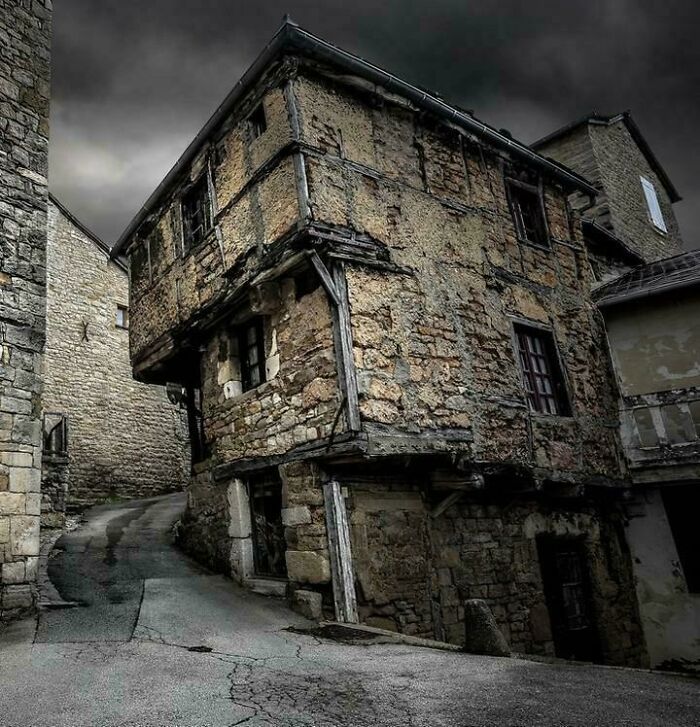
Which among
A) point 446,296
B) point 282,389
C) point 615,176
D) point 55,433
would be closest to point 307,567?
point 282,389

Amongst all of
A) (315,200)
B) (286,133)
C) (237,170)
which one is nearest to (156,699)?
(315,200)

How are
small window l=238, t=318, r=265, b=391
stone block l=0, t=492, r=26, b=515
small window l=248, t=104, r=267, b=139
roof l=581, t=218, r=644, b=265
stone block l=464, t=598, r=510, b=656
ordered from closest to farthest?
stone block l=464, t=598, r=510, b=656 < stone block l=0, t=492, r=26, b=515 < small window l=248, t=104, r=267, b=139 < small window l=238, t=318, r=265, b=391 < roof l=581, t=218, r=644, b=265

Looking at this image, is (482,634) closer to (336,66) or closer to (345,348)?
(345,348)

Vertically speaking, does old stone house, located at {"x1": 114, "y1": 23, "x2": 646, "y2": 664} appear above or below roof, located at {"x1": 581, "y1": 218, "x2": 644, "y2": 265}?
below

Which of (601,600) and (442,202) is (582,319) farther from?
(601,600)

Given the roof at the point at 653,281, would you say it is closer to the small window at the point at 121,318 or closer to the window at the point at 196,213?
the window at the point at 196,213

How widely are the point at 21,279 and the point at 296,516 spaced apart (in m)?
3.92

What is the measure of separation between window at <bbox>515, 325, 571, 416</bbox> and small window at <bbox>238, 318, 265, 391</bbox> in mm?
3761

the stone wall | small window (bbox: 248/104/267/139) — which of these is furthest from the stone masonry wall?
the stone wall

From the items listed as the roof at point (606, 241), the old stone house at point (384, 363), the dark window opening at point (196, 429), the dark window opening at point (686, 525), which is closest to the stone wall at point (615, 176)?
the roof at point (606, 241)

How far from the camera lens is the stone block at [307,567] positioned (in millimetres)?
5941

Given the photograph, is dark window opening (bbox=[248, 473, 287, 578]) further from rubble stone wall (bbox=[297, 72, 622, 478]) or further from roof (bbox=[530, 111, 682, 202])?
roof (bbox=[530, 111, 682, 202])

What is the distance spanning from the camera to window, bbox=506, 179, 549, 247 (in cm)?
935

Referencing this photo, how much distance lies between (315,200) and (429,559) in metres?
4.48
